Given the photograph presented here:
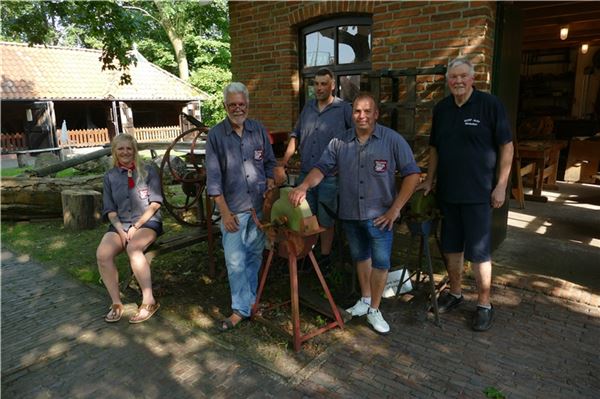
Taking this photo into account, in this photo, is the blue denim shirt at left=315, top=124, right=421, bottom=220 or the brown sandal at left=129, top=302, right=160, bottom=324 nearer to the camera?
the blue denim shirt at left=315, top=124, right=421, bottom=220

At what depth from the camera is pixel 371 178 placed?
3197 mm

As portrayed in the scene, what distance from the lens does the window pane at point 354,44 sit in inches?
206

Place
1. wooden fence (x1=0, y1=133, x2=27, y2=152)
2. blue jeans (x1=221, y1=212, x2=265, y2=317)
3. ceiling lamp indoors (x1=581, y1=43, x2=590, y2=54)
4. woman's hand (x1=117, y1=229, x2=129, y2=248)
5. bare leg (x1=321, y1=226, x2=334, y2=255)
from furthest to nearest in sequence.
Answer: wooden fence (x1=0, y1=133, x2=27, y2=152)
ceiling lamp indoors (x1=581, y1=43, x2=590, y2=54)
bare leg (x1=321, y1=226, x2=334, y2=255)
woman's hand (x1=117, y1=229, x2=129, y2=248)
blue jeans (x1=221, y1=212, x2=265, y2=317)

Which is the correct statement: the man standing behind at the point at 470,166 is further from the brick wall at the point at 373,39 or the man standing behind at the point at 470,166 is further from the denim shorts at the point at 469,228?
the brick wall at the point at 373,39

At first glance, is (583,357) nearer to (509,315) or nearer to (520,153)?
(509,315)

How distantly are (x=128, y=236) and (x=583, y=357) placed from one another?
364cm

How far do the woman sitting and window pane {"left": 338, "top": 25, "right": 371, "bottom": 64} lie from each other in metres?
2.84

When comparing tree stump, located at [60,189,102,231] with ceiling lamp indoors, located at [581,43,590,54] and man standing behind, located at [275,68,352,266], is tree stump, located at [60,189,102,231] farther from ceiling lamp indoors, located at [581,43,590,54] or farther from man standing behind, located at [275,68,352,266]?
ceiling lamp indoors, located at [581,43,590,54]

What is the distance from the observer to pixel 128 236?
3865mm

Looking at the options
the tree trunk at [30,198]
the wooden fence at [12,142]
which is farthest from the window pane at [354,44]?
the wooden fence at [12,142]

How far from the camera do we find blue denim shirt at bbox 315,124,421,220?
125 inches

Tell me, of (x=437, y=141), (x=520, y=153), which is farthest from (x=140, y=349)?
(x=520, y=153)

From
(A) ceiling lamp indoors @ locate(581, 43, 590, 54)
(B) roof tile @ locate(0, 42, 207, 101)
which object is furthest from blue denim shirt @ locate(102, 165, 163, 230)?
(B) roof tile @ locate(0, 42, 207, 101)

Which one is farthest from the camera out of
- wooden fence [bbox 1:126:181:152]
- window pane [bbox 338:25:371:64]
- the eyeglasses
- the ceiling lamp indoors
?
wooden fence [bbox 1:126:181:152]
